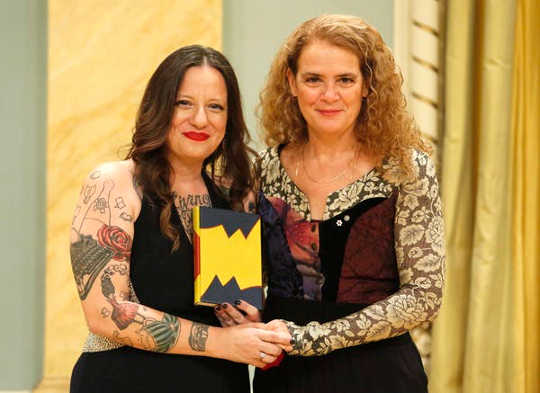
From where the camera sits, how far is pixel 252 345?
186 centimetres

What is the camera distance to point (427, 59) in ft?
9.53

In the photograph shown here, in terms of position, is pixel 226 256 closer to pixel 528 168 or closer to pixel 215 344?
pixel 215 344

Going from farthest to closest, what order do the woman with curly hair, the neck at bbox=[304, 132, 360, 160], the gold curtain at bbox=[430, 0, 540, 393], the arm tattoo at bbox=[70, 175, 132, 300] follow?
the gold curtain at bbox=[430, 0, 540, 393], the neck at bbox=[304, 132, 360, 160], the woman with curly hair, the arm tattoo at bbox=[70, 175, 132, 300]

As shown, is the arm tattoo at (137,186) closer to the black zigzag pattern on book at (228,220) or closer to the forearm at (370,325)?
the black zigzag pattern on book at (228,220)

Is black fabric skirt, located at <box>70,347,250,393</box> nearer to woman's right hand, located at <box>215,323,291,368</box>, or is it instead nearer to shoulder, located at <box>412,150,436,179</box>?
woman's right hand, located at <box>215,323,291,368</box>

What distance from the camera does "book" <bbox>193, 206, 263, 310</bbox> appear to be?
1823 mm

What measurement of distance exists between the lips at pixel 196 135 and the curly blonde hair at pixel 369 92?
0.29 m

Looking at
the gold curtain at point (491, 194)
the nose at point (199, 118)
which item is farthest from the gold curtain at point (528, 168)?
the nose at point (199, 118)

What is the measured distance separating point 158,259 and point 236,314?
247 mm

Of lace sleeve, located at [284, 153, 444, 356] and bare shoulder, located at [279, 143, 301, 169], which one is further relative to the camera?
bare shoulder, located at [279, 143, 301, 169]

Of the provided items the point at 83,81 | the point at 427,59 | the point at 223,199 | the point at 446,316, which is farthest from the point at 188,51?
the point at 446,316

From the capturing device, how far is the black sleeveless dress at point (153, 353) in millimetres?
1846

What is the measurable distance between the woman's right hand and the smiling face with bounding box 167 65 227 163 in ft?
1.55

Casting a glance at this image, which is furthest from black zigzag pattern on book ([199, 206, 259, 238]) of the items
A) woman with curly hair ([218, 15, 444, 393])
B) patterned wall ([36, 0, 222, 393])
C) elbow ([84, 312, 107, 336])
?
patterned wall ([36, 0, 222, 393])
